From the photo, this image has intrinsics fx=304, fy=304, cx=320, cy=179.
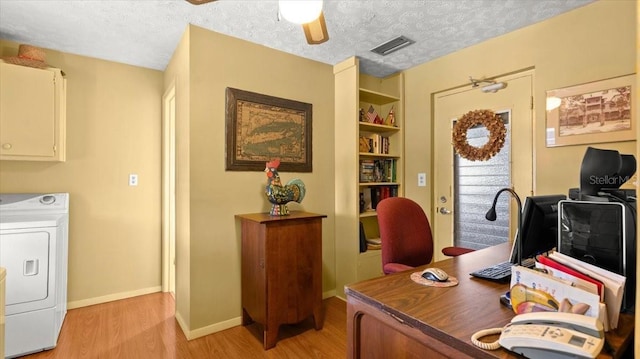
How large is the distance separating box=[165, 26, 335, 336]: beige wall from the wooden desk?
5.30 feet

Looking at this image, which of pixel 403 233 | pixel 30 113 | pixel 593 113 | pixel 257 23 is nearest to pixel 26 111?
pixel 30 113

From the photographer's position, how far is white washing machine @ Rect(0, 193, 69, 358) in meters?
2.08

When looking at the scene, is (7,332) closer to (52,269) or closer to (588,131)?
(52,269)

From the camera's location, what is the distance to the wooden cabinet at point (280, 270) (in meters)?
2.22

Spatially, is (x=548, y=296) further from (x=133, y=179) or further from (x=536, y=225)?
(x=133, y=179)

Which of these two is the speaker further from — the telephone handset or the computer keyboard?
the telephone handset

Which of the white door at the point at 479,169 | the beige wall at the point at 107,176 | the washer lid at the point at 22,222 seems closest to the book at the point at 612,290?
the white door at the point at 479,169

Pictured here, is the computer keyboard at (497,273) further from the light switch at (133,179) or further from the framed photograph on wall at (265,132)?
the light switch at (133,179)

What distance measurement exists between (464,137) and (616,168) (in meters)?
1.65

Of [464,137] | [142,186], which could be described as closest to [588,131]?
[464,137]

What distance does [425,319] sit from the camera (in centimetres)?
93

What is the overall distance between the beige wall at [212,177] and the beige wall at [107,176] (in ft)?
2.40

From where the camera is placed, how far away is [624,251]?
99 cm

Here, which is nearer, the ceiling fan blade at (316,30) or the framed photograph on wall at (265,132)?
the ceiling fan blade at (316,30)
